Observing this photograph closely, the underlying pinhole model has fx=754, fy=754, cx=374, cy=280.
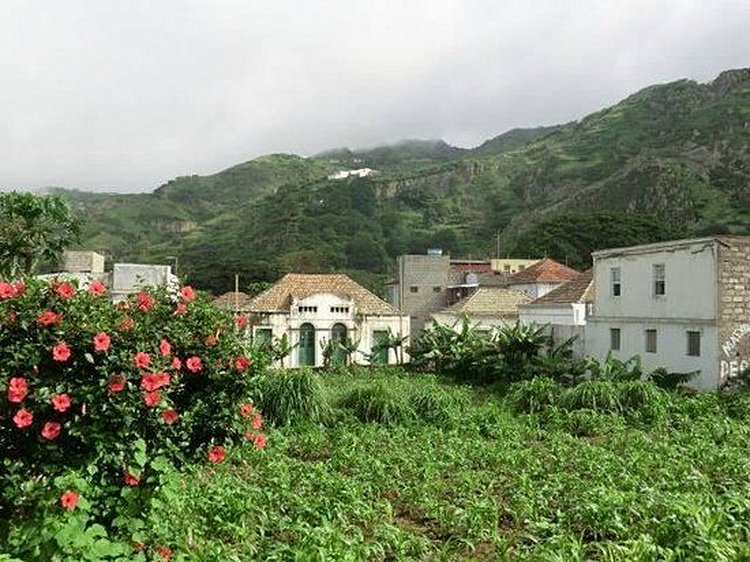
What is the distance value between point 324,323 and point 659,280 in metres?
17.6

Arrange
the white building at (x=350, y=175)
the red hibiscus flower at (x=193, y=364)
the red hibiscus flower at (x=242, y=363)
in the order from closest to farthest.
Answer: the red hibiscus flower at (x=193, y=364)
the red hibiscus flower at (x=242, y=363)
the white building at (x=350, y=175)

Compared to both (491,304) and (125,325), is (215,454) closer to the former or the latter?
(125,325)

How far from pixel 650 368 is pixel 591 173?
9751cm

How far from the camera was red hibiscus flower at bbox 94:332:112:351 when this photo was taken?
533 centimetres

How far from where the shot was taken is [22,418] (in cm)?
511

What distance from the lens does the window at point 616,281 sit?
25156 millimetres

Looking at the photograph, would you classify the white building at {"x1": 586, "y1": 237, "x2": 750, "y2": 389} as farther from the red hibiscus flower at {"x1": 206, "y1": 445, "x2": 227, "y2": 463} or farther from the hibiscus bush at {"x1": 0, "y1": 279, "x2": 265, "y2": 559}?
the hibiscus bush at {"x1": 0, "y1": 279, "x2": 265, "y2": 559}

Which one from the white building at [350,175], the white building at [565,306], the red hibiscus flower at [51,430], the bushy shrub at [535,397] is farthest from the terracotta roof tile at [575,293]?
the white building at [350,175]

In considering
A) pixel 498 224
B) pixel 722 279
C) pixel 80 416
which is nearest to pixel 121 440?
pixel 80 416

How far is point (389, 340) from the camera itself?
112 feet

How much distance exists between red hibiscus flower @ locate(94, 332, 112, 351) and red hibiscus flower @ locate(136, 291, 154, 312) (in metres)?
0.71

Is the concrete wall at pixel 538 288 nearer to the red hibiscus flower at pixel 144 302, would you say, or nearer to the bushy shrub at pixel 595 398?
the bushy shrub at pixel 595 398

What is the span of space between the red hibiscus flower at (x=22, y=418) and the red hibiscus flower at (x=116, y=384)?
0.55 metres

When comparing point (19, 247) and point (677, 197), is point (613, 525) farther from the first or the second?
point (677, 197)
